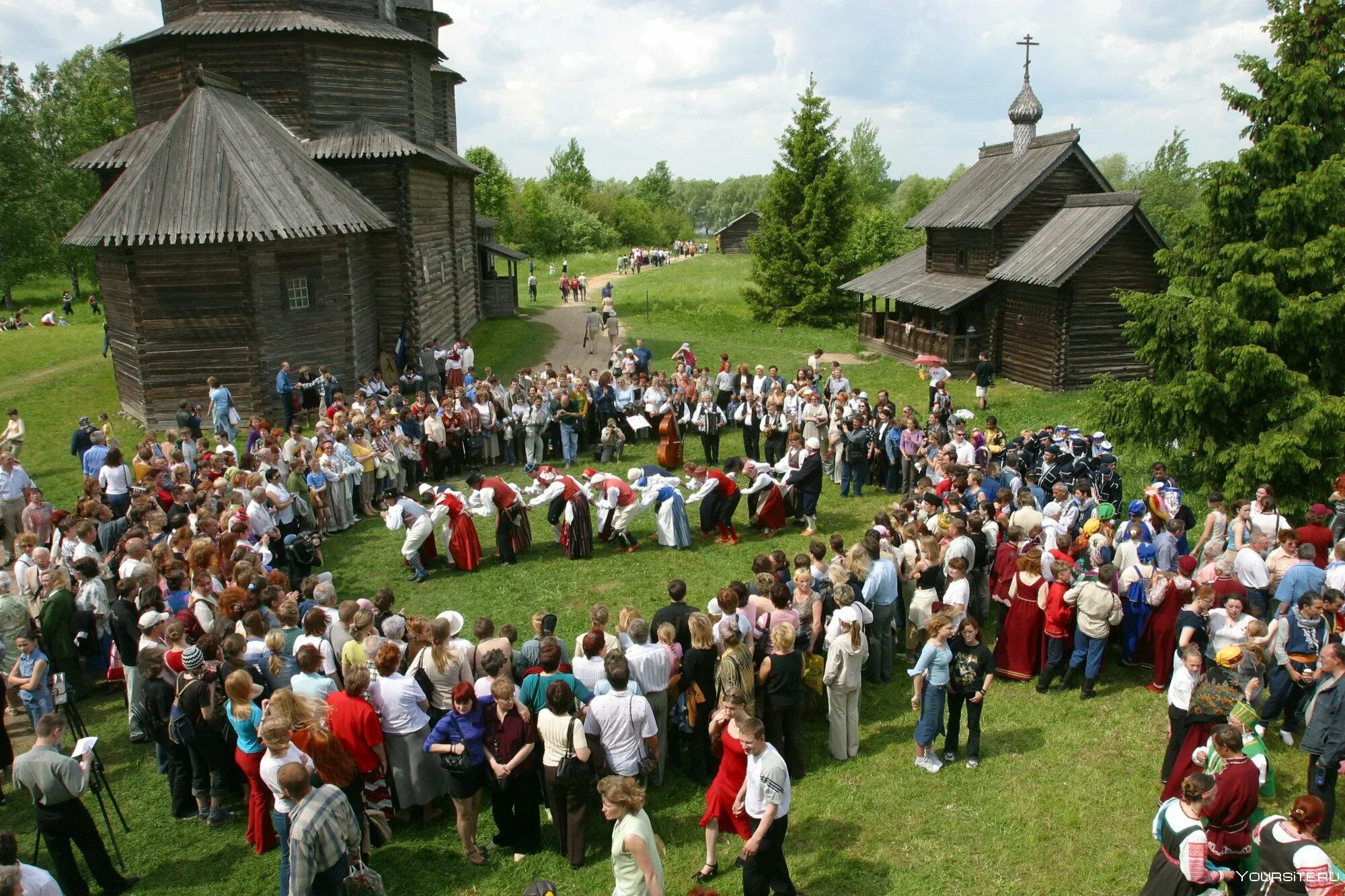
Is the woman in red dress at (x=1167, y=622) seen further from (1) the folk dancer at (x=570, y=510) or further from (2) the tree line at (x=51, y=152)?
(2) the tree line at (x=51, y=152)

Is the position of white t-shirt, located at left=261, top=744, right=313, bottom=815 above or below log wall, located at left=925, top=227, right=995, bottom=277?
below

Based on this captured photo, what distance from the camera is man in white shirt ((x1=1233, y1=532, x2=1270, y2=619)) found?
9.48 m

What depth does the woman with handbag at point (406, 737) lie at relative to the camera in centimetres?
725

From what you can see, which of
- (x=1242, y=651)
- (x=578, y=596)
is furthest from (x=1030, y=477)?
(x=578, y=596)

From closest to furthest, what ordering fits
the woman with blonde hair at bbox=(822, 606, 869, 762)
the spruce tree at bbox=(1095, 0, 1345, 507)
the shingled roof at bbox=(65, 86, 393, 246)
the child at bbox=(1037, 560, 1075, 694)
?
the woman with blonde hair at bbox=(822, 606, 869, 762), the child at bbox=(1037, 560, 1075, 694), the spruce tree at bbox=(1095, 0, 1345, 507), the shingled roof at bbox=(65, 86, 393, 246)

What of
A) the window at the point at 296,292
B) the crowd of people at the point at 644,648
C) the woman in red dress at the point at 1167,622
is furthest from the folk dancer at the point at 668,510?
the window at the point at 296,292

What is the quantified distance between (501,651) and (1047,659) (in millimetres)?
5855

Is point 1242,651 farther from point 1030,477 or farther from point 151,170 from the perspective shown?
point 151,170

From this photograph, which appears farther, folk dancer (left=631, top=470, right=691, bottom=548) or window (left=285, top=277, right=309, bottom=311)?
window (left=285, top=277, right=309, bottom=311)

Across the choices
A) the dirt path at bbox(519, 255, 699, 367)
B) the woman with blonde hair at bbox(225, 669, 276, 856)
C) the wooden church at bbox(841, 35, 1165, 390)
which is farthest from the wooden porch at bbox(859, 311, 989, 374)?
the woman with blonde hair at bbox(225, 669, 276, 856)

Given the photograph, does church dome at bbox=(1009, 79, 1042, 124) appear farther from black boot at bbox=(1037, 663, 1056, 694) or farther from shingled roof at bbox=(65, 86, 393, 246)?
black boot at bbox=(1037, 663, 1056, 694)

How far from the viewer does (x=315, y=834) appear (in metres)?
5.73

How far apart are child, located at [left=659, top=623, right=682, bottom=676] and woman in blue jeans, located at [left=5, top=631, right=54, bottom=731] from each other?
221 inches

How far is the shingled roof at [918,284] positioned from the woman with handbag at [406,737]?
2335 cm
